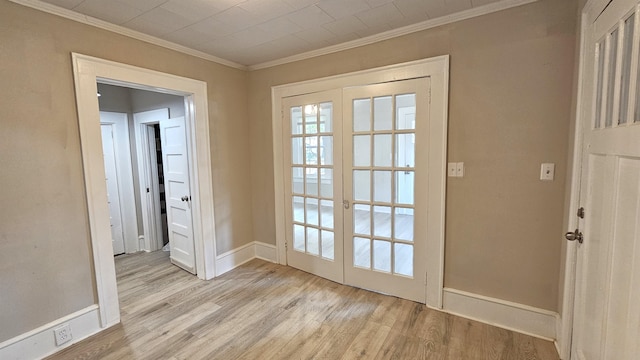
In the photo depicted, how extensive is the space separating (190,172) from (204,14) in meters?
1.57

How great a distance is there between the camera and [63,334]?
2.02 m

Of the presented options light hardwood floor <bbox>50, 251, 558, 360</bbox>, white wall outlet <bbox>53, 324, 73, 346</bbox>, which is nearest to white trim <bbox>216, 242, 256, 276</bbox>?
light hardwood floor <bbox>50, 251, 558, 360</bbox>

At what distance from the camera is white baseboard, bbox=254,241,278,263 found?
→ 3.49 m

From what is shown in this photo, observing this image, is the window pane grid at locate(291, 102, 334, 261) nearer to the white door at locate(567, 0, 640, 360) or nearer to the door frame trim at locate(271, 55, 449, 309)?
the door frame trim at locate(271, 55, 449, 309)

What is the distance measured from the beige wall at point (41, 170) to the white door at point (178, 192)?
1010mm

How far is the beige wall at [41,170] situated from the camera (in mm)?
1786

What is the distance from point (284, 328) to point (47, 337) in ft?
5.42

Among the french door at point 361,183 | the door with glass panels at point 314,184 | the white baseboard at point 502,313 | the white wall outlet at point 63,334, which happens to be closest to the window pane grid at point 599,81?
the french door at point 361,183

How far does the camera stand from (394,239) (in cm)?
259

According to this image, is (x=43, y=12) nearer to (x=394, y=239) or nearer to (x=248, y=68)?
(x=248, y=68)

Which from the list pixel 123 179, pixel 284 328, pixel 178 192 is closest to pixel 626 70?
pixel 284 328

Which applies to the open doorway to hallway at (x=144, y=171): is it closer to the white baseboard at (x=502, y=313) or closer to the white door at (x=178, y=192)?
the white door at (x=178, y=192)

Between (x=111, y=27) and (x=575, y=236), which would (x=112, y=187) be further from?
(x=575, y=236)

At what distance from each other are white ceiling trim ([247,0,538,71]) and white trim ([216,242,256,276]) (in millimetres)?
2252
